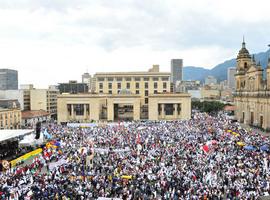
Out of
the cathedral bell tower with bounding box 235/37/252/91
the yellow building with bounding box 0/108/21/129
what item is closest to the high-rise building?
the yellow building with bounding box 0/108/21/129

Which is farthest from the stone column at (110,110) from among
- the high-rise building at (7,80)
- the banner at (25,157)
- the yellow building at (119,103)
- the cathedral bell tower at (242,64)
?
the high-rise building at (7,80)

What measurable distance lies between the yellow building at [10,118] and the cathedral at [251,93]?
49.8 meters

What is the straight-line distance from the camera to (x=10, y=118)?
6325cm

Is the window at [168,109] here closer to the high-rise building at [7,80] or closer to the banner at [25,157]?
the banner at [25,157]

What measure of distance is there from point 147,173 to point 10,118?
4941 centimetres

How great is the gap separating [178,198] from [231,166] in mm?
7506

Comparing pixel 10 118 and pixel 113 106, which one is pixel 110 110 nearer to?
pixel 113 106

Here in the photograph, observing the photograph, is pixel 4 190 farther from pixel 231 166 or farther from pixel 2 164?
pixel 231 166

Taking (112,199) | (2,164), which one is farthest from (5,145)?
(112,199)

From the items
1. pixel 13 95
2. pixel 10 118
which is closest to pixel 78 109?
pixel 10 118

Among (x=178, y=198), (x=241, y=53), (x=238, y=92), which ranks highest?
(x=241, y=53)

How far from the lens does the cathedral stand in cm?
4948

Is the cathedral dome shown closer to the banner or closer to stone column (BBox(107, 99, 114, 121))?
stone column (BBox(107, 99, 114, 121))

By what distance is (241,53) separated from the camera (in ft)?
208
